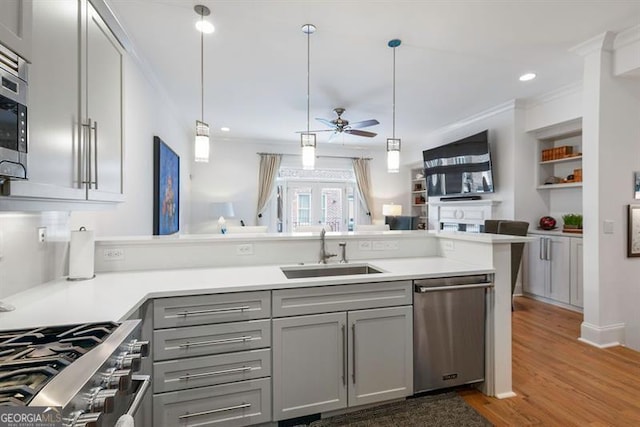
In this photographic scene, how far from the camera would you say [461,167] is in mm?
5180

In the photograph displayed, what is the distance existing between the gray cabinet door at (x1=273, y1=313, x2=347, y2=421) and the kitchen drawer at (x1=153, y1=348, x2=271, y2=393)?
0.09 meters

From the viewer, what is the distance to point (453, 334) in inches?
80.0

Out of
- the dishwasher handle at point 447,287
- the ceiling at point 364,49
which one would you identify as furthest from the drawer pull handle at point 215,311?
the ceiling at point 364,49

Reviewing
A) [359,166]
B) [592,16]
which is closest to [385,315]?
[592,16]

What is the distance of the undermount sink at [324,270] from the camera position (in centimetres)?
226

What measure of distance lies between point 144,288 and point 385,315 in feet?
4.57

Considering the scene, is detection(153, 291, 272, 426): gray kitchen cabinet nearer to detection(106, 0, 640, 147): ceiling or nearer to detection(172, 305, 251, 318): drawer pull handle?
detection(172, 305, 251, 318): drawer pull handle

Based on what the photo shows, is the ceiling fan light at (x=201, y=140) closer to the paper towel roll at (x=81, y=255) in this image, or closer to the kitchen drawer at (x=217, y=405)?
the paper towel roll at (x=81, y=255)

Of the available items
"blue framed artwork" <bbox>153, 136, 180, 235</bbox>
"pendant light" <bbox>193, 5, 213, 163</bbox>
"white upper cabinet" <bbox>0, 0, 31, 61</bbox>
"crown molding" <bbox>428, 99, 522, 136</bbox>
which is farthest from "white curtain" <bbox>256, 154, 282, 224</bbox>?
"white upper cabinet" <bbox>0, 0, 31, 61</bbox>

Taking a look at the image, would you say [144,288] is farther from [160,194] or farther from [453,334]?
[160,194]

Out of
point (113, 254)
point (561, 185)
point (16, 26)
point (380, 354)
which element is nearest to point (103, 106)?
point (16, 26)

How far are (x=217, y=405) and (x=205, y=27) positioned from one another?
2782 mm

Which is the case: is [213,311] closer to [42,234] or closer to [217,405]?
[217,405]

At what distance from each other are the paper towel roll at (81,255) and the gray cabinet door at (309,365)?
45.4 inches
